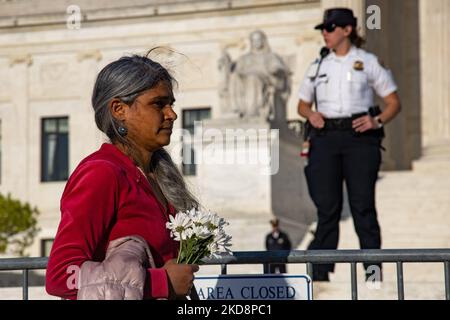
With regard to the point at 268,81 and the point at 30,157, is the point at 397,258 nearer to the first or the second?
the point at 268,81

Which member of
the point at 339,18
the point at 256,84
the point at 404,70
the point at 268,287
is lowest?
the point at 268,287

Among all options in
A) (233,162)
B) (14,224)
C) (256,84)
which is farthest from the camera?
(14,224)

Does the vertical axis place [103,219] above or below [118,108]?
below

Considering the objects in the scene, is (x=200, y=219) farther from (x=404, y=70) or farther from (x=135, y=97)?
(x=404, y=70)

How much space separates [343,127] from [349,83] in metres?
0.36

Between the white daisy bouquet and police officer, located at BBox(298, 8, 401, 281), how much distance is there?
189 inches

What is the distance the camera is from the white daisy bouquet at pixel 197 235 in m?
4.02

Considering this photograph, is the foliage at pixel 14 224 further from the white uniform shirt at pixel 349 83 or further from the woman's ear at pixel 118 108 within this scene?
the woman's ear at pixel 118 108

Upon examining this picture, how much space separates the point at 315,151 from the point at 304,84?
2.05ft

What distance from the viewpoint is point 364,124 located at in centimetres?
905

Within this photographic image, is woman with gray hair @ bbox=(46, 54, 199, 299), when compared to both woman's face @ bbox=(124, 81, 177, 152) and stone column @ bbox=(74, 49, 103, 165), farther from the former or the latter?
stone column @ bbox=(74, 49, 103, 165)

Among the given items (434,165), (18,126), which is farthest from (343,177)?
(18,126)

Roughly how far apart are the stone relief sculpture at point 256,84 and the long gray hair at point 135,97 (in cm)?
1846

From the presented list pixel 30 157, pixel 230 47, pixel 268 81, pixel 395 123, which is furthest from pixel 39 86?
pixel 268 81
